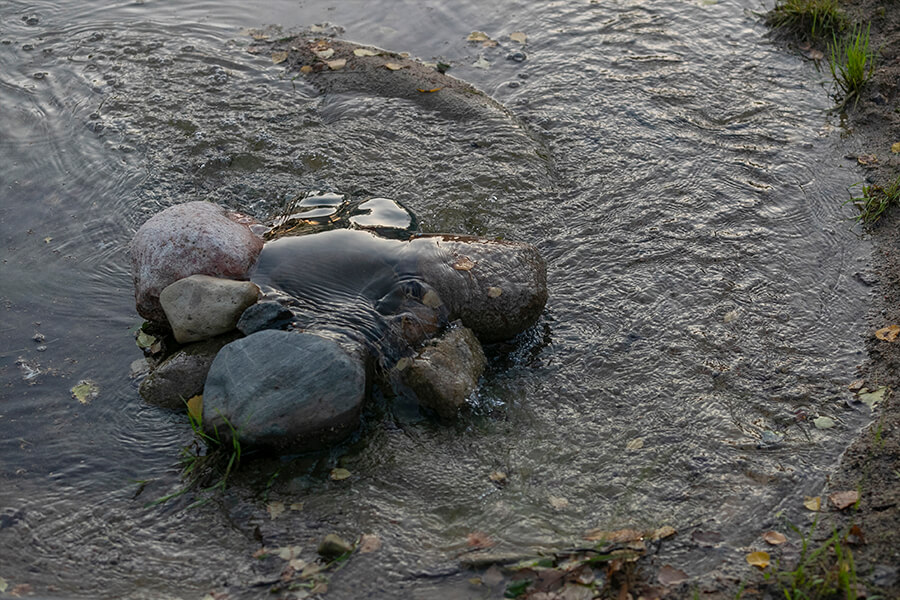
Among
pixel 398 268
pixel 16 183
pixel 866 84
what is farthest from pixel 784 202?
pixel 16 183

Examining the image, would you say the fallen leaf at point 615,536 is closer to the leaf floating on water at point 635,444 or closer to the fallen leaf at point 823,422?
the leaf floating on water at point 635,444

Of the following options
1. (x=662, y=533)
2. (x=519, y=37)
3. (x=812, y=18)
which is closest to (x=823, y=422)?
(x=662, y=533)

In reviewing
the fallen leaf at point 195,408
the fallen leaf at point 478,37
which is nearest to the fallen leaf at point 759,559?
the fallen leaf at point 195,408

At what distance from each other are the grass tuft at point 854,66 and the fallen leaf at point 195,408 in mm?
5589

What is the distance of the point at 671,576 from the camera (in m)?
3.05

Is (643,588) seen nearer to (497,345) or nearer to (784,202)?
(497,345)

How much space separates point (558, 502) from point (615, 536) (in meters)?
0.33

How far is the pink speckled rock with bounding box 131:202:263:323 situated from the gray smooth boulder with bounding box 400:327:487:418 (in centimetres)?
118

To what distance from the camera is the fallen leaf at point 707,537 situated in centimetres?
320

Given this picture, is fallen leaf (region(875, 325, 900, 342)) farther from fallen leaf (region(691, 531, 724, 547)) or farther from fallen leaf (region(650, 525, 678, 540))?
fallen leaf (region(650, 525, 678, 540))

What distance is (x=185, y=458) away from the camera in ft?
12.2

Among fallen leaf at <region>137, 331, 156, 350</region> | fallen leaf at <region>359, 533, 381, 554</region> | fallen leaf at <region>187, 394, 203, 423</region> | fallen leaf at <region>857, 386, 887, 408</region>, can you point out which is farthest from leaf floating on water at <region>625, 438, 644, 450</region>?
fallen leaf at <region>137, 331, 156, 350</region>

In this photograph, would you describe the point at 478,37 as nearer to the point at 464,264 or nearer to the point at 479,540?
the point at 464,264

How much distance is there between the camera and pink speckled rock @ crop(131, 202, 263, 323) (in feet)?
13.7
